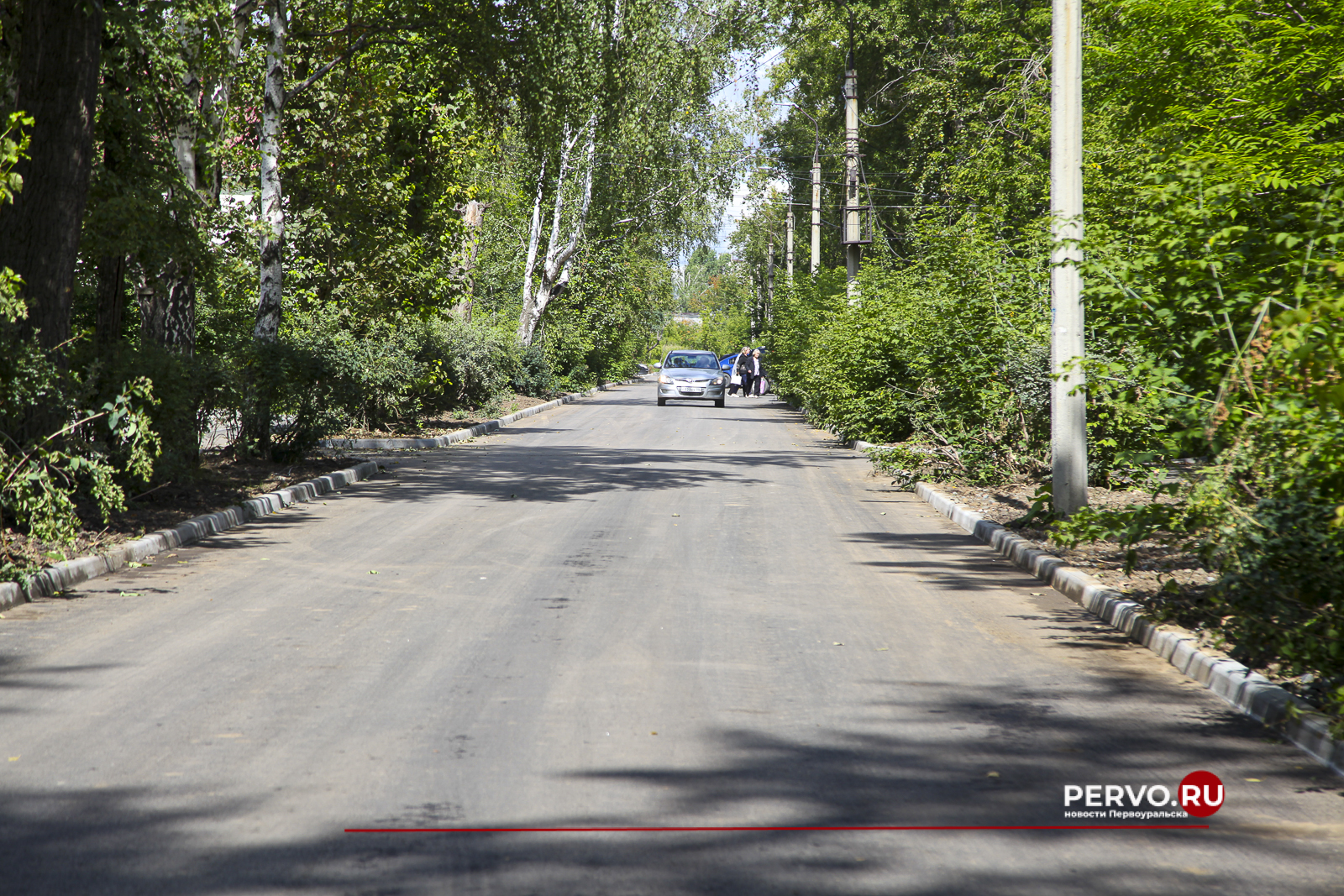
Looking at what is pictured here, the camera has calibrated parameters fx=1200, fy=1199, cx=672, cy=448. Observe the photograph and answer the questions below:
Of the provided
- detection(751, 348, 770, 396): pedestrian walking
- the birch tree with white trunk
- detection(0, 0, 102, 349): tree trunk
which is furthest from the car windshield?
detection(0, 0, 102, 349): tree trunk

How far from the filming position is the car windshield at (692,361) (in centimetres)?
4191

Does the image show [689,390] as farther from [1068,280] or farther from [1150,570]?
[1150,570]

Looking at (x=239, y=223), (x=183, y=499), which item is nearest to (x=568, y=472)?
(x=239, y=223)

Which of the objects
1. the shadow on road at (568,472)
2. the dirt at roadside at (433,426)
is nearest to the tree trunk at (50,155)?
the shadow on road at (568,472)

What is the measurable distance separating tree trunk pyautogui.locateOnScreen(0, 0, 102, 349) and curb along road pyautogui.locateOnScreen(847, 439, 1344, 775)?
8.56m

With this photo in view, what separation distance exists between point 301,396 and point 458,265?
727 cm

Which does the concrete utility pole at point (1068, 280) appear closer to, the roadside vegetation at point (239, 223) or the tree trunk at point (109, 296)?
the roadside vegetation at point (239, 223)

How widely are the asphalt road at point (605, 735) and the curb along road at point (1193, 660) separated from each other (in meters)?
0.12

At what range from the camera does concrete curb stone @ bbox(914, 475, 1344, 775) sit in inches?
204

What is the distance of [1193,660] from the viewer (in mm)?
6434

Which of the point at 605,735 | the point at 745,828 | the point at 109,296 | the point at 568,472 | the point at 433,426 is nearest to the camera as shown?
the point at 745,828

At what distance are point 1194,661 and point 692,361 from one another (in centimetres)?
3633

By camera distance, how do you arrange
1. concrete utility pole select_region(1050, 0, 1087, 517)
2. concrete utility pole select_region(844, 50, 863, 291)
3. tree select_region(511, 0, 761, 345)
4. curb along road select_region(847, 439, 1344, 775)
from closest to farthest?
curb along road select_region(847, 439, 1344, 775), concrete utility pole select_region(1050, 0, 1087, 517), concrete utility pole select_region(844, 50, 863, 291), tree select_region(511, 0, 761, 345)

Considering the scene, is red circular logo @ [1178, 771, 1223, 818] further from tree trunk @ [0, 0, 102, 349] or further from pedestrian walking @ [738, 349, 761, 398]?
pedestrian walking @ [738, 349, 761, 398]
